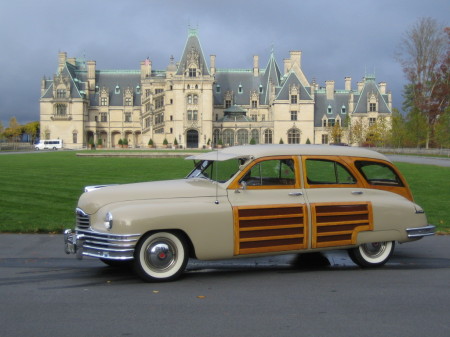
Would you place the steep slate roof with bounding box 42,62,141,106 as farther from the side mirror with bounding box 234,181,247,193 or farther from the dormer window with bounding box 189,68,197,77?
the side mirror with bounding box 234,181,247,193

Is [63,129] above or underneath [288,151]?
above

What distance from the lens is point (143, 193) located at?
284 inches

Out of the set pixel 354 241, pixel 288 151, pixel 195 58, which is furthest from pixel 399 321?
pixel 195 58

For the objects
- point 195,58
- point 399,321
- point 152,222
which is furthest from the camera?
point 195,58

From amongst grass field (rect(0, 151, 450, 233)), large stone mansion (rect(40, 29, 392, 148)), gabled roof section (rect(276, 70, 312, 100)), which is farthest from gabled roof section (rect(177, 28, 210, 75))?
grass field (rect(0, 151, 450, 233))

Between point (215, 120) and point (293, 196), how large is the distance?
9015cm

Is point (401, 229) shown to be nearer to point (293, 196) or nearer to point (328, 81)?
point (293, 196)

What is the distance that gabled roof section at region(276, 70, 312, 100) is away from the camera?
9431 cm

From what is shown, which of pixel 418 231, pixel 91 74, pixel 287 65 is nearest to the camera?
pixel 418 231

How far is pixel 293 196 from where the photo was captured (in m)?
7.71

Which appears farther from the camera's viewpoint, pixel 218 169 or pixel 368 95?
pixel 368 95

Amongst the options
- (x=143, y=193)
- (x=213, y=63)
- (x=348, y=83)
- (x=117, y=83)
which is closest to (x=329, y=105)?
(x=348, y=83)

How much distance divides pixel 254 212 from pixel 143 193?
59.2 inches

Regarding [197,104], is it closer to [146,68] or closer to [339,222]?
[146,68]
